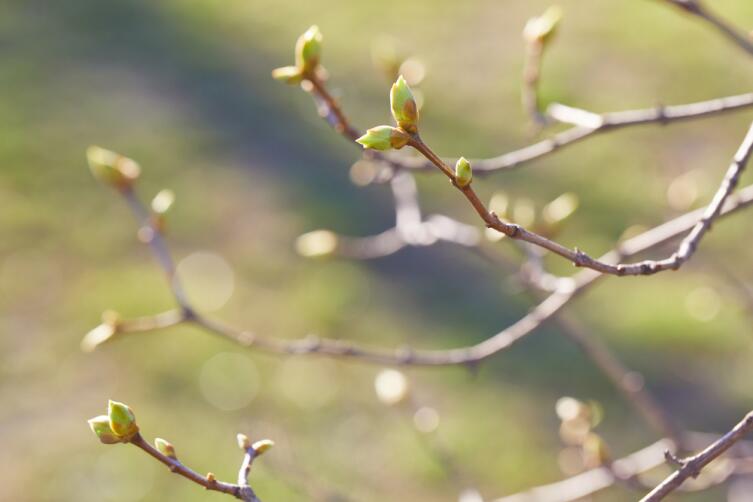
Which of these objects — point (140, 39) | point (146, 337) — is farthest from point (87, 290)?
point (140, 39)

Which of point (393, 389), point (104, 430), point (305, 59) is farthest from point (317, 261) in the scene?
point (104, 430)

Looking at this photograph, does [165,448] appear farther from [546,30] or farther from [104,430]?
[546,30]

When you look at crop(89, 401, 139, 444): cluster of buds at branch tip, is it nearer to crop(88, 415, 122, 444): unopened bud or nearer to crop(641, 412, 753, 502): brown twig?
crop(88, 415, 122, 444): unopened bud

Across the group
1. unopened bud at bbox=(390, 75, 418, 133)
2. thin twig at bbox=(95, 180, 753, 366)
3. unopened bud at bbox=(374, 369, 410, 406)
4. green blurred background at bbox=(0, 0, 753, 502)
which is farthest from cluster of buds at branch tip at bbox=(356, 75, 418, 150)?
green blurred background at bbox=(0, 0, 753, 502)

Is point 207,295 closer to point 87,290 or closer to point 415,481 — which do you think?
point 87,290

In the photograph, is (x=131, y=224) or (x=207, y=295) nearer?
(x=207, y=295)
